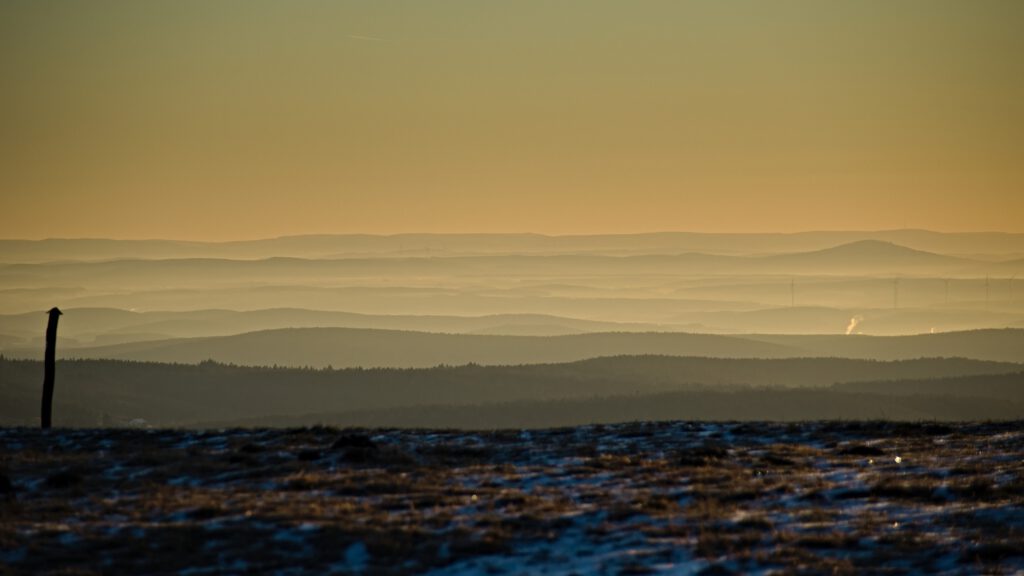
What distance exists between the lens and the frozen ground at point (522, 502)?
24.4m

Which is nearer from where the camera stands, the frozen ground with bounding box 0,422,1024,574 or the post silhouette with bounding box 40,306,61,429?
the frozen ground with bounding box 0,422,1024,574

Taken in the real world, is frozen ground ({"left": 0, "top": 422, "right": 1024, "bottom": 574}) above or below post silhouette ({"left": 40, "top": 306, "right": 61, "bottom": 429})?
A: below

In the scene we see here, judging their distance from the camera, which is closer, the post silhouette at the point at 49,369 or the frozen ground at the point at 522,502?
the frozen ground at the point at 522,502

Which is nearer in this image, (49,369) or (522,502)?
(522,502)

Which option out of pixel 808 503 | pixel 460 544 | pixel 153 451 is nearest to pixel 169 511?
pixel 460 544

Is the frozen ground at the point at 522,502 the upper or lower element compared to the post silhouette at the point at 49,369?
lower

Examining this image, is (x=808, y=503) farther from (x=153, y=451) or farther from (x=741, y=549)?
(x=153, y=451)

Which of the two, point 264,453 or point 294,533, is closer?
point 294,533

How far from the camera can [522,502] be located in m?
29.0

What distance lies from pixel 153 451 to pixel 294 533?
1277 centimetres

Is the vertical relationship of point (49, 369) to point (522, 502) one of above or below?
above

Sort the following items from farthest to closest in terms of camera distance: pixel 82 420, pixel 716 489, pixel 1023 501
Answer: pixel 82 420 < pixel 716 489 < pixel 1023 501

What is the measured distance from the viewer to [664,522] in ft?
88.6

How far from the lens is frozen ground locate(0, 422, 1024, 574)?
2444cm
